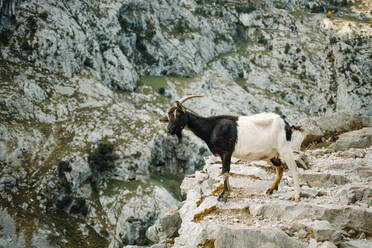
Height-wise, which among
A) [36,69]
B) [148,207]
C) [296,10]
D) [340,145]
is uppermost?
[296,10]

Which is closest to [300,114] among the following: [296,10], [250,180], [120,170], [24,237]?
[120,170]

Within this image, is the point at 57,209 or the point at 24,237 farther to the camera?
the point at 57,209

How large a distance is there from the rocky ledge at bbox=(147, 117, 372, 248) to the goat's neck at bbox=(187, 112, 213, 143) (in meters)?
2.39

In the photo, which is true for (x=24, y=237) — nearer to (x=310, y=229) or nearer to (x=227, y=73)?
(x=310, y=229)

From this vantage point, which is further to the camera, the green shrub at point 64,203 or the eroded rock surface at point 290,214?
the green shrub at point 64,203

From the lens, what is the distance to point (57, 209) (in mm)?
58844

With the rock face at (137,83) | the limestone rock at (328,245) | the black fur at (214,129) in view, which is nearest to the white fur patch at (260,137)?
the black fur at (214,129)

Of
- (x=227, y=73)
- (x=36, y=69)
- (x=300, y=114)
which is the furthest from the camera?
(x=227, y=73)

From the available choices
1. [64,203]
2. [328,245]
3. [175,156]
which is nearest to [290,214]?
[328,245]

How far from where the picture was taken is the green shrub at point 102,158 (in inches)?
2672

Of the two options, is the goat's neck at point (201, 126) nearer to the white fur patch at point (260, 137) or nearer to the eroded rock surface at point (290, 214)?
the white fur patch at point (260, 137)

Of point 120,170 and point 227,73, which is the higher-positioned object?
point 227,73

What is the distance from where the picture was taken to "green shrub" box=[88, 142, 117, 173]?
6788cm

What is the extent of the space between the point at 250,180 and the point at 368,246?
249 inches
